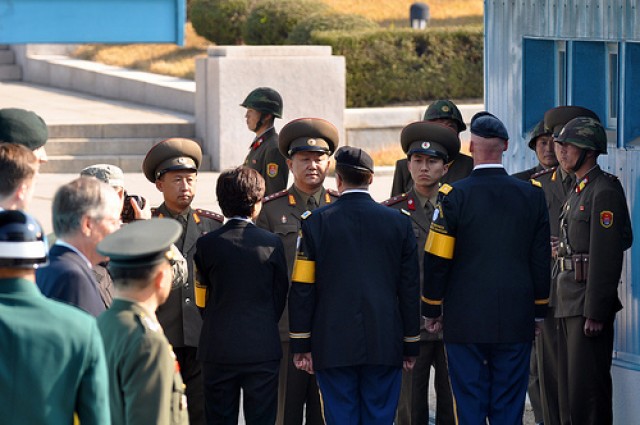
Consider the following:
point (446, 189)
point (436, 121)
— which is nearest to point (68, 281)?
point (446, 189)

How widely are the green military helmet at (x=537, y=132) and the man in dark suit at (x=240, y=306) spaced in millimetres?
2472

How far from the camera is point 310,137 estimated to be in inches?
296

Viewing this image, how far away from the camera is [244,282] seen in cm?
644

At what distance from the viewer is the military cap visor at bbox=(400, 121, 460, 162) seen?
7.64 metres

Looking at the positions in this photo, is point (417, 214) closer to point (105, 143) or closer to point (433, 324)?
point (433, 324)

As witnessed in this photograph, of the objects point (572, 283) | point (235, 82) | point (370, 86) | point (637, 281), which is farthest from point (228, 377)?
point (370, 86)

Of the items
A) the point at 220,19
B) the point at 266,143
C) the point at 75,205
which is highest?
the point at 220,19

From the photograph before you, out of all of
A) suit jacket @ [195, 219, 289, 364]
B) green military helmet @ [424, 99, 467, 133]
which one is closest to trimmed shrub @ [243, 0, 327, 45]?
green military helmet @ [424, 99, 467, 133]

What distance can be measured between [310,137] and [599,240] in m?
1.72

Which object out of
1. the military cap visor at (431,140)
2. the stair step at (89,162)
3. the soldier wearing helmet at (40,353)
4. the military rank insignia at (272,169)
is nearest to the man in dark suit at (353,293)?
the military cap visor at (431,140)

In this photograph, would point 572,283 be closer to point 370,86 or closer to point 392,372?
point 392,372

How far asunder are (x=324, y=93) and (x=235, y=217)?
1339 centimetres

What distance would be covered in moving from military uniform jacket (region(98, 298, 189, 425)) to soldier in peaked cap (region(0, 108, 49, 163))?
100 inches

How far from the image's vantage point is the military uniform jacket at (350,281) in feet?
21.5
